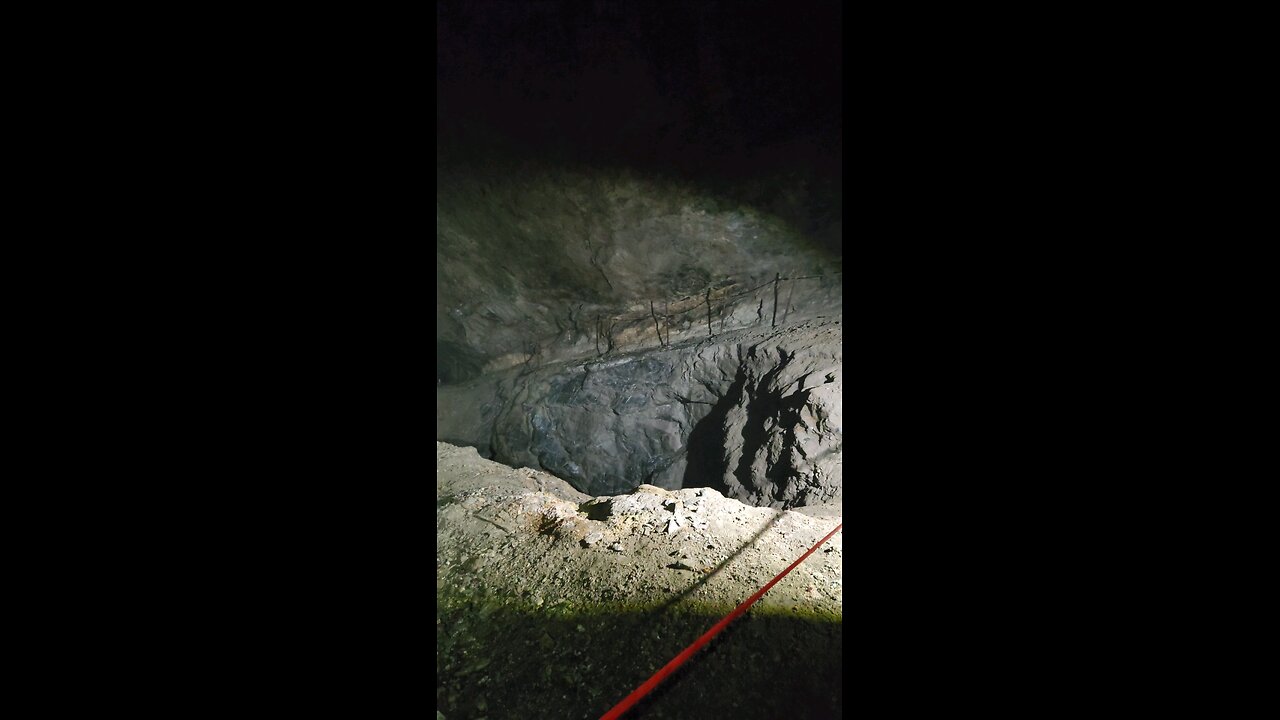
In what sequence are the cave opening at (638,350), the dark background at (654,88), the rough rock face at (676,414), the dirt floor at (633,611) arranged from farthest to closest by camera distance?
the rough rock face at (676,414) → the dark background at (654,88) → the cave opening at (638,350) → the dirt floor at (633,611)

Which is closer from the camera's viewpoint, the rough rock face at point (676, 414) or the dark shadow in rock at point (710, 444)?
the rough rock face at point (676, 414)

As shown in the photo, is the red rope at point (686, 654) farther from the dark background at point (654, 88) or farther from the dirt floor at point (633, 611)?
the dark background at point (654, 88)

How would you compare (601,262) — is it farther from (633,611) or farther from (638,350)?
(633,611)

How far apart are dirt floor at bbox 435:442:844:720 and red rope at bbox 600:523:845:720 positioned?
45mm

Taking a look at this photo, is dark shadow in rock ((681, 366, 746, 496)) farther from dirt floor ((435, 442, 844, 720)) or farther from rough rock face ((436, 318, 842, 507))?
dirt floor ((435, 442, 844, 720))

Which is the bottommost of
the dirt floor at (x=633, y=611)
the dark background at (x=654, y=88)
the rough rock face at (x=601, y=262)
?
the dirt floor at (x=633, y=611)

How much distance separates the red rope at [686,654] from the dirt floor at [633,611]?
0.15ft

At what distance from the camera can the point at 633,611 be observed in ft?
6.25

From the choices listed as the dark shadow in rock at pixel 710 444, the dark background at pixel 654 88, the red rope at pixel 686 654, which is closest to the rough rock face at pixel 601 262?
the dark background at pixel 654 88

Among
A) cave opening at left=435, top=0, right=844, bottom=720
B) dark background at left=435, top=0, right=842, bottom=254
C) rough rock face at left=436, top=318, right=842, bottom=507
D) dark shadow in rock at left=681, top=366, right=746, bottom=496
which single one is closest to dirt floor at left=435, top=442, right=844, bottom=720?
cave opening at left=435, top=0, right=844, bottom=720

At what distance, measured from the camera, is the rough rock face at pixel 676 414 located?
165 inches

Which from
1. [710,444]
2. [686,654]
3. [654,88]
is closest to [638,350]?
[710,444]

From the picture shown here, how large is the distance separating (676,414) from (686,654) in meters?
4.19
